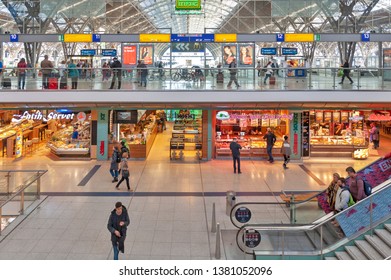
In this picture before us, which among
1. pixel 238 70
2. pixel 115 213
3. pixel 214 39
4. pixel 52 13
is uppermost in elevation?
pixel 52 13

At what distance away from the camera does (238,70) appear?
17.8 metres

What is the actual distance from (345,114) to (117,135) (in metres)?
11.4

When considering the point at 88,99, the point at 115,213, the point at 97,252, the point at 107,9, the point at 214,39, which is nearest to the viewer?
the point at 115,213

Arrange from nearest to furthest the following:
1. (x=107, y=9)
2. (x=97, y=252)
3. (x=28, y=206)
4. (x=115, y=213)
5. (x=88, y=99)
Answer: (x=115, y=213)
(x=97, y=252)
(x=28, y=206)
(x=88, y=99)
(x=107, y=9)

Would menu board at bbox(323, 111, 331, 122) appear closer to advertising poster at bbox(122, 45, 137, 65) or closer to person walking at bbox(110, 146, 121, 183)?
A: advertising poster at bbox(122, 45, 137, 65)

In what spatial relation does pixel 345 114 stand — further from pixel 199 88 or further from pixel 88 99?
pixel 88 99

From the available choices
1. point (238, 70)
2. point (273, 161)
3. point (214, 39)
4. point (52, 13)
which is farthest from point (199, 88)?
point (52, 13)

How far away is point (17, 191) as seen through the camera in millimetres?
12086

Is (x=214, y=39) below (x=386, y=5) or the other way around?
below

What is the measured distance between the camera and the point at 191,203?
44.9 feet

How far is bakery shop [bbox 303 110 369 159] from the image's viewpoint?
2148 centimetres

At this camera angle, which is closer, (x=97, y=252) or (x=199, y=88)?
(x=97, y=252)

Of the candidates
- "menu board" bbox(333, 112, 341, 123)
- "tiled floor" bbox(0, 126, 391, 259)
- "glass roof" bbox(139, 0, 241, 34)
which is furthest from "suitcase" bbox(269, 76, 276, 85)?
"menu board" bbox(333, 112, 341, 123)

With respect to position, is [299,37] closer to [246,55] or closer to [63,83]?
[246,55]
